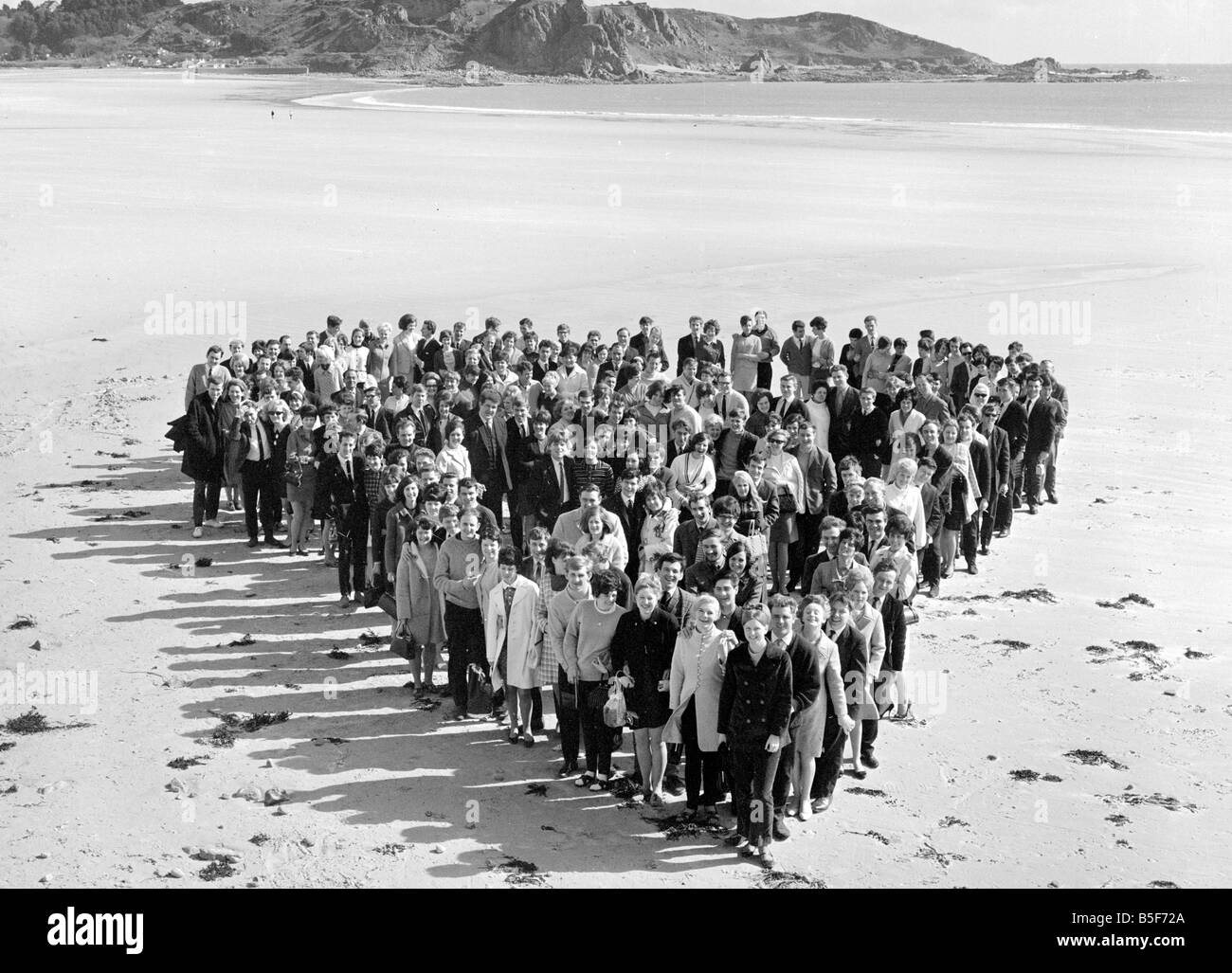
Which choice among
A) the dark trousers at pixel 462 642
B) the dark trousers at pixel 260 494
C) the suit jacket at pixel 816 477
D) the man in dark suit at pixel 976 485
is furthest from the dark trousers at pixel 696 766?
the dark trousers at pixel 260 494

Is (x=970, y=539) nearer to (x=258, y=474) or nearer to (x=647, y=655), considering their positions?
(x=647, y=655)

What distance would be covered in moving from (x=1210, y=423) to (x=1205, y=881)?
38.4 feet

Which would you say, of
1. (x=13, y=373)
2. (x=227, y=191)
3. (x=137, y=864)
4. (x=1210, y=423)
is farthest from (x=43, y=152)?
(x=137, y=864)

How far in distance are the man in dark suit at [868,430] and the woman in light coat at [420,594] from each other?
16.7 ft

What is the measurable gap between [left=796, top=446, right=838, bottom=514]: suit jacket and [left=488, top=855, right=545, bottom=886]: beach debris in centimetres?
506

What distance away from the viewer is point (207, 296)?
25.8 meters

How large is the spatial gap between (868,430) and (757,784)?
6.18 metres

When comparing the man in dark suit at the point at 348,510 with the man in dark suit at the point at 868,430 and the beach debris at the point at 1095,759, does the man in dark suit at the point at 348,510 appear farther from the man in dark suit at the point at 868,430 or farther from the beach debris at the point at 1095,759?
the beach debris at the point at 1095,759

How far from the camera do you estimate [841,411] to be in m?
13.5

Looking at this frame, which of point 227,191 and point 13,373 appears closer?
point 13,373

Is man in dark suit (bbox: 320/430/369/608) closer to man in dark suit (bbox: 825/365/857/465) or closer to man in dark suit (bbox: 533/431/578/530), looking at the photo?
man in dark suit (bbox: 533/431/578/530)

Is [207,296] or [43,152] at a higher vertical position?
[43,152]

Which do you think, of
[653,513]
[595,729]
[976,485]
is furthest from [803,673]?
[976,485]
